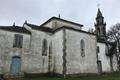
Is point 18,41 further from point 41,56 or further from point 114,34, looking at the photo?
point 114,34

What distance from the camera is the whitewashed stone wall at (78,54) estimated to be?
2130cm

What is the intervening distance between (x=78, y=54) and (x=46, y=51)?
513 centimetres

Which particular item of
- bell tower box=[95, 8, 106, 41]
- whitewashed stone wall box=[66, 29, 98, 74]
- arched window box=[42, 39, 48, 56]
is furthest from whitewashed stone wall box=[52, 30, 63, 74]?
bell tower box=[95, 8, 106, 41]

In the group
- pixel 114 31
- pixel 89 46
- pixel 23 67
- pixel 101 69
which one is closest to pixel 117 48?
pixel 114 31

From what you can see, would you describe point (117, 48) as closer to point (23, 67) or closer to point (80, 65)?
point (80, 65)

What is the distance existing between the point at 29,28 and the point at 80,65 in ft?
33.1

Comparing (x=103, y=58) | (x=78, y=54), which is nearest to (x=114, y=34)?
(x=103, y=58)

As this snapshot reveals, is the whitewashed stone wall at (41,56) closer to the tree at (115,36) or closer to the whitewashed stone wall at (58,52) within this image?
the whitewashed stone wall at (58,52)

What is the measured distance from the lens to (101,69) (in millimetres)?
27672

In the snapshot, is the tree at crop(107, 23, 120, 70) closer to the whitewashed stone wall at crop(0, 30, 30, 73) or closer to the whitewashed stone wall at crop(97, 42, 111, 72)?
the whitewashed stone wall at crop(97, 42, 111, 72)

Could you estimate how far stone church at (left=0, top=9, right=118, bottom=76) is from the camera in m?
19.8

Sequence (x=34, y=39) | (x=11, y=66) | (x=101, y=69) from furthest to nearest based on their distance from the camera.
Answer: (x=101, y=69) → (x=34, y=39) → (x=11, y=66)

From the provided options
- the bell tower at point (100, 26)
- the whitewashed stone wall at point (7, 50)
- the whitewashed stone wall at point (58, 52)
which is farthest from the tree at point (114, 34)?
the whitewashed stone wall at point (7, 50)

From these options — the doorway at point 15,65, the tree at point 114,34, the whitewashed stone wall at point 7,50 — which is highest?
the tree at point 114,34
